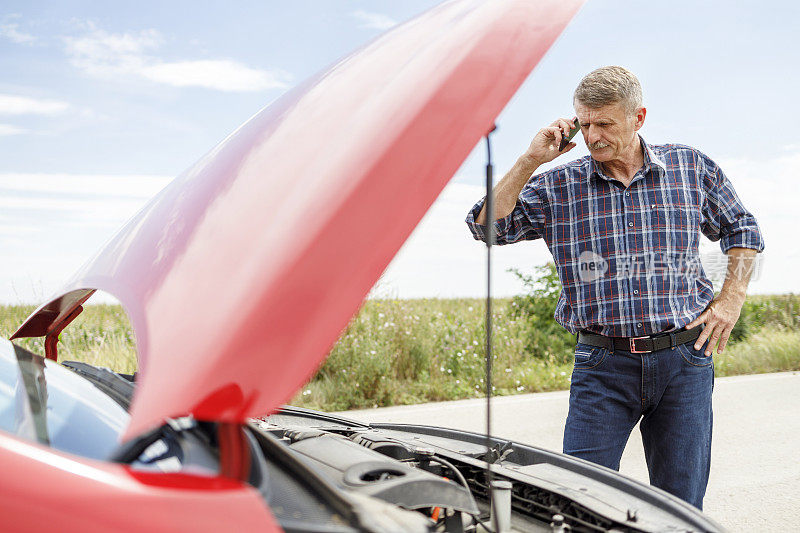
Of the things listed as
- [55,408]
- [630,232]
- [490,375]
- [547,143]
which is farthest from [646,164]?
[55,408]

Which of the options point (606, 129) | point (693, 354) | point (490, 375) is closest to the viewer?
point (490, 375)

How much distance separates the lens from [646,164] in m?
3.35

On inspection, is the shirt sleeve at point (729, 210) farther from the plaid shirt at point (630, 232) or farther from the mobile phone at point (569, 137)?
the mobile phone at point (569, 137)

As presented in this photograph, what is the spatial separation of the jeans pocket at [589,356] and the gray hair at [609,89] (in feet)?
3.58

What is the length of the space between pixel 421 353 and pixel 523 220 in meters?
5.27

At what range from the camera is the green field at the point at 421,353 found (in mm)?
7680

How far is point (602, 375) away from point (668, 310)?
0.43 m

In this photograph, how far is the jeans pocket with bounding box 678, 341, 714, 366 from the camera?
126 inches

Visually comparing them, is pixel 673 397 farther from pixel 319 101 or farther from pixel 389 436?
pixel 319 101

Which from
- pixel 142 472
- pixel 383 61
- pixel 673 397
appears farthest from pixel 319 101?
pixel 673 397

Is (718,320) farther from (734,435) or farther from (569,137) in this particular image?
(734,435)

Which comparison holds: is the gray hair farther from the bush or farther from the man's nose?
the bush

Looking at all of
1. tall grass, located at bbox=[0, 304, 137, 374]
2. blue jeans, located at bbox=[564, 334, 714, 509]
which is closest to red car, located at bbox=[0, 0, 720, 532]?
blue jeans, located at bbox=[564, 334, 714, 509]

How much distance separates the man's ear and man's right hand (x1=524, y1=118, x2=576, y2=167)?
1.75 ft
